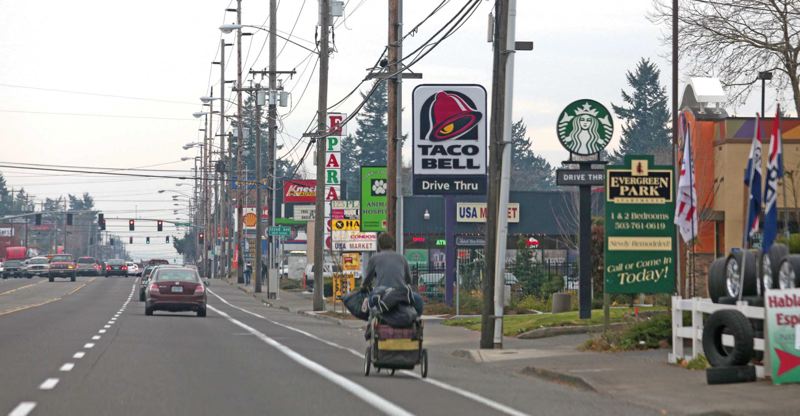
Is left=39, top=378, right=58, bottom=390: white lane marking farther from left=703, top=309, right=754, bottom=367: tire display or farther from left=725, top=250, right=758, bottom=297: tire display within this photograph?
left=725, top=250, right=758, bottom=297: tire display

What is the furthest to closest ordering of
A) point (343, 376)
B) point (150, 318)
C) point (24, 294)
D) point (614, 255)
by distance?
point (24, 294), point (150, 318), point (614, 255), point (343, 376)

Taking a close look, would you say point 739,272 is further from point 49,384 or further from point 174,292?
point 174,292

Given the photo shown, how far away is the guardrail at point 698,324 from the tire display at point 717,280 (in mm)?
151

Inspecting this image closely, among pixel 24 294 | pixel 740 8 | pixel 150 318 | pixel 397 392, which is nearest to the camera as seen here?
pixel 397 392

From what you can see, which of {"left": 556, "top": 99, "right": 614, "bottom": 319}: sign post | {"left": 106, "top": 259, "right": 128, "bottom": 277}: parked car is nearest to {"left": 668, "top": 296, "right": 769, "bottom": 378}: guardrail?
{"left": 556, "top": 99, "right": 614, "bottom": 319}: sign post

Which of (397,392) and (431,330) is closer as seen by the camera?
(397,392)

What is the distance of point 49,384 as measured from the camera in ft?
52.3

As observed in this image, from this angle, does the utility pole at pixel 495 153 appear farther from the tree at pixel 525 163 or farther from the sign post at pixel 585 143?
the tree at pixel 525 163

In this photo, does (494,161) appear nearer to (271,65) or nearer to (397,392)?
(397,392)

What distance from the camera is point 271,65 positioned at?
6606 cm

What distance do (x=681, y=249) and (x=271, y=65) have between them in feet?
123

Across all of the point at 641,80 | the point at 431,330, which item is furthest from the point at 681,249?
the point at 641,80

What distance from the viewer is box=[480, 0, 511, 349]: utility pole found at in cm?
2420

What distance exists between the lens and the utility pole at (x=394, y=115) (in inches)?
1399
